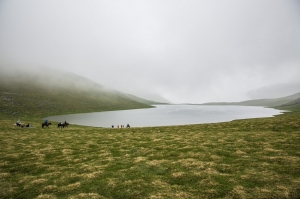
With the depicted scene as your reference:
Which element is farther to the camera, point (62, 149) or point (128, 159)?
point (62, 149)

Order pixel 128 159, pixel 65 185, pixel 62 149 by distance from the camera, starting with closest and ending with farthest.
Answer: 1. pixel 65 185
2. pixel 128 159
3. pixel 62 149

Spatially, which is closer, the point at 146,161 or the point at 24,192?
the point at 24,192

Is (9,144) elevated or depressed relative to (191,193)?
elevated

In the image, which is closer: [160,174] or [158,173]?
[160,174]

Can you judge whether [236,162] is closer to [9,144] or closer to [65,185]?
[65,185]

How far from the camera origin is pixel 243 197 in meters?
10.7

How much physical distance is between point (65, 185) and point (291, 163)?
70.9 ft

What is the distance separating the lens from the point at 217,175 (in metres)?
14.3

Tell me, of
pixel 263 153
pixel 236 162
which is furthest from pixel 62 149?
pixel 263 153

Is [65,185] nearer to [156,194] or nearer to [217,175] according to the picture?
[156,194]

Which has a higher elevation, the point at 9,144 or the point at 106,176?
the point at 9,144

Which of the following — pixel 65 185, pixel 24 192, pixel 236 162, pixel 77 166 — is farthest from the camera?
pixel 77 166

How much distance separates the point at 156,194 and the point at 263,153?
15707mm

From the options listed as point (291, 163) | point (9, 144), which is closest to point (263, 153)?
point (291, 163)
